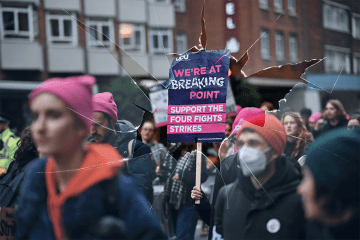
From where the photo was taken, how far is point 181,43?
2338 mm

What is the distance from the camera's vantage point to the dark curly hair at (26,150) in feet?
7.84

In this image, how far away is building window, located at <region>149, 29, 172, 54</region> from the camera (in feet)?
7.64

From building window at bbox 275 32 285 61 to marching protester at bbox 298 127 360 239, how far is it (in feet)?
3.07

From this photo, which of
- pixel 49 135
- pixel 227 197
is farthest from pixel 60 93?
pixel 227 197

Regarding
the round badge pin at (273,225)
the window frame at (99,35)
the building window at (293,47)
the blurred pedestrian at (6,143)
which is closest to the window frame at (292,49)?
the building window at (293,47)

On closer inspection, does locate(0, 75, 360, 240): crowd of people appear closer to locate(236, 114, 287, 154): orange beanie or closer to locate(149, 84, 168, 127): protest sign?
locate(236, 114, 287, 154): orange beanie

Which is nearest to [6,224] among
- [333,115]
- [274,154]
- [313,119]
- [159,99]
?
[159,99]

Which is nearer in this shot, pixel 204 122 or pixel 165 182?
pixel 204 122

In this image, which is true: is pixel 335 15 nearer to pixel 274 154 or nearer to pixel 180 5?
pixel 180 5

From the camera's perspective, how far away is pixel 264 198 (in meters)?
2.00

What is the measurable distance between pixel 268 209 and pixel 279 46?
1158mm

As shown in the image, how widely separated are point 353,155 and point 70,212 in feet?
4.37

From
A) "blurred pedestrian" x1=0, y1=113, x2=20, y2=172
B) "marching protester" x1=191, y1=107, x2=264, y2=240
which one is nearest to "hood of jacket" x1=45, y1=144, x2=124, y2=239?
"marching protester" x1=191, y1=107, x2=264, y2=240

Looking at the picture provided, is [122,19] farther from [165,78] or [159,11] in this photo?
[165,78]
